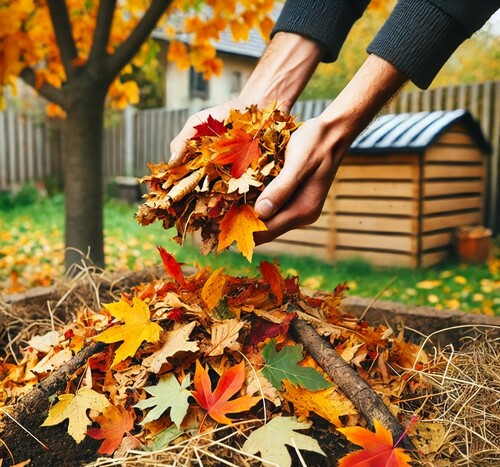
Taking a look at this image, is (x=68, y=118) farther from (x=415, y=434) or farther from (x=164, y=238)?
(x=164, y=238)

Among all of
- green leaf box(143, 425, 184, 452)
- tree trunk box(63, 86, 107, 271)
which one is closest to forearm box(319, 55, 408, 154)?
green leaf box(143, 425, 184, 452)

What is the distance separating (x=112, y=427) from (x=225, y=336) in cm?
28

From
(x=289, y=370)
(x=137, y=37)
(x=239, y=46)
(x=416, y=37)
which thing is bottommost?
(x=289, y=370)

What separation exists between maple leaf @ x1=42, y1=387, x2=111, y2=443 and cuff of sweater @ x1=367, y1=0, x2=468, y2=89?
97cm

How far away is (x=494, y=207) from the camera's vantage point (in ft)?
19.9

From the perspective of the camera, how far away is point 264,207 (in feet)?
3.56

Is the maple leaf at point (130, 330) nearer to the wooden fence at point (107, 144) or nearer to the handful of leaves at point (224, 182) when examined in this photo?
the handful of leaves at point (224, 182)

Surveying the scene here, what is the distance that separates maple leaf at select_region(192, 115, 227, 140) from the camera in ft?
4.04

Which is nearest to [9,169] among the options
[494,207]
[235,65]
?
[235,65]

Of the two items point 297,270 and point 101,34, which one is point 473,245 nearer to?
point 297,270

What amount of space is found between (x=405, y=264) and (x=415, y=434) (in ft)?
11.7

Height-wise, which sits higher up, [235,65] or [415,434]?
[235,65]

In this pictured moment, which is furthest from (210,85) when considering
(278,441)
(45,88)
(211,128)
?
(278,441)

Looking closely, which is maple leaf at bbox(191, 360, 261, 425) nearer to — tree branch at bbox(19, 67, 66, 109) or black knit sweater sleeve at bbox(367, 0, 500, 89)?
black knit sweater sleeve at bbox(367, 0, 500, 89)
